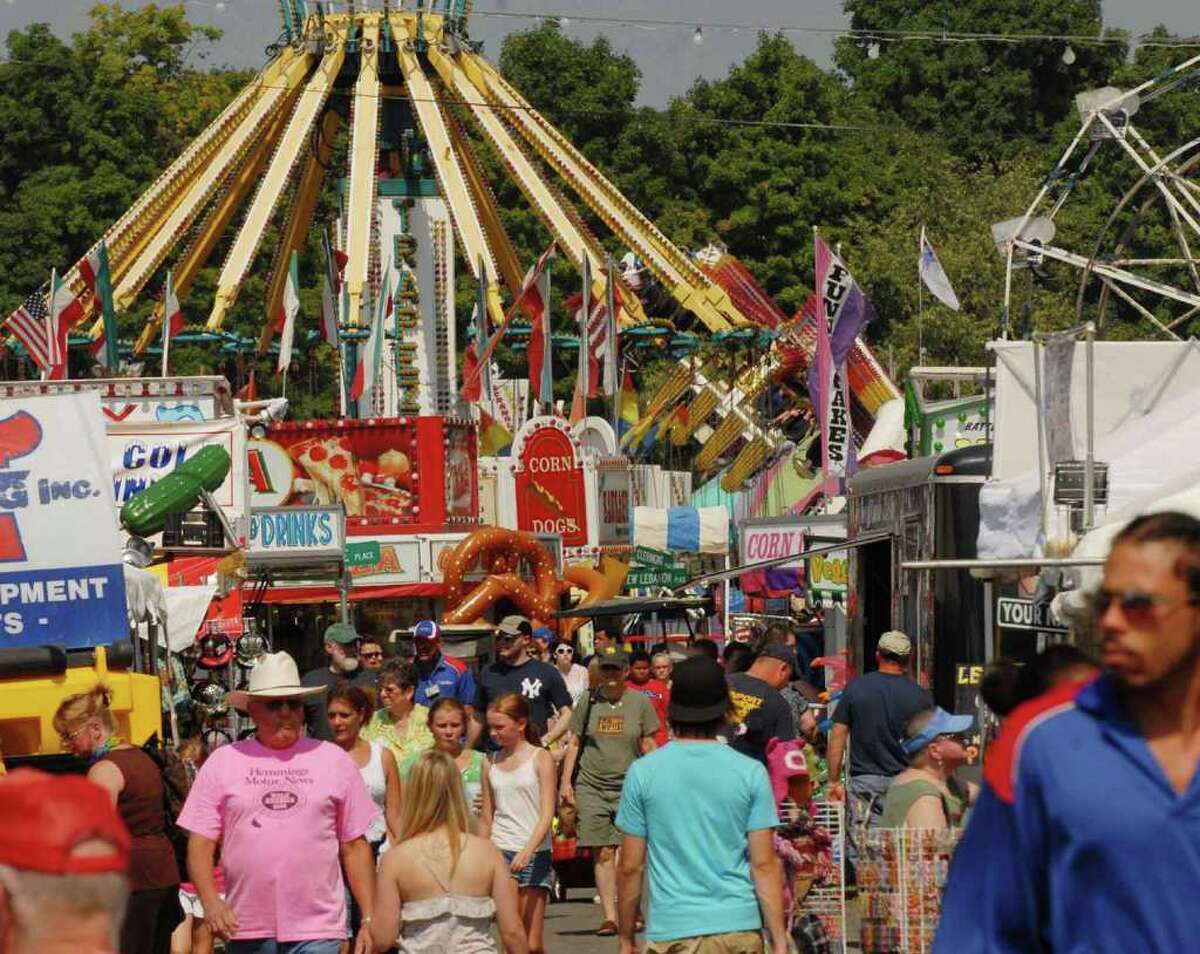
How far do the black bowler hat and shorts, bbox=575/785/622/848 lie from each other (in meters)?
5.35

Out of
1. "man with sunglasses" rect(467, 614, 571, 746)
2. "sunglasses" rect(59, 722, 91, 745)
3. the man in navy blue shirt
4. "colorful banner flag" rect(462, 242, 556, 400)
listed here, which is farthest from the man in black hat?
"colorful banner flag" rect(462, 242, 556, 400)

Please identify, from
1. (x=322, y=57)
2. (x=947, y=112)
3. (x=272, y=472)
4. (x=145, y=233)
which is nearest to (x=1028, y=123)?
(x=947, y=112)

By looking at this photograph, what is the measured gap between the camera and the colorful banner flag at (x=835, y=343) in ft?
87.9

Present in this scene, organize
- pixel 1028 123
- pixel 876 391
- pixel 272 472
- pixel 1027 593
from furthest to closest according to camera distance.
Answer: pixel 1028 123 < pixel 876 391 < pixel 272 472 < pixel 1027 593

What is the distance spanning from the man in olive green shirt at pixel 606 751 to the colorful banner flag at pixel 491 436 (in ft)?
108

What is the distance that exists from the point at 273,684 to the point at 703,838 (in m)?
1.74

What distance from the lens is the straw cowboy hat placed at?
28.5ft

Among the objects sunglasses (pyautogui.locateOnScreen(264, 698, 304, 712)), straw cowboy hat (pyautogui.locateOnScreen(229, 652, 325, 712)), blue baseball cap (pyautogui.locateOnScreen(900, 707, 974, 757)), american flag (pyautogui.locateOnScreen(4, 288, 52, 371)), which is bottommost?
blue baseball cap (pyautogui.locateOnScreen(900, 707, 974, 757))

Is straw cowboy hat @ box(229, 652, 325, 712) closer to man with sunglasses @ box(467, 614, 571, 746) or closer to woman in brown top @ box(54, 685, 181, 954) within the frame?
woman in brown top @ box(54, 685, 181, 954)

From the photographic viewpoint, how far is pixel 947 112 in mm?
72688

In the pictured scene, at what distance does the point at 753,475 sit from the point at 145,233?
12990mm

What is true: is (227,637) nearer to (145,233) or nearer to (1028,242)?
(1028,242)

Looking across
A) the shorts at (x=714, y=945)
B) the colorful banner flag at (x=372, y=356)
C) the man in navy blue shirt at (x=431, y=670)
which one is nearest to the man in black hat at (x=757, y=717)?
the man in navy blue shirt at (x=431, y=670)

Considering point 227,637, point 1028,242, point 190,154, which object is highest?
point 190,154
